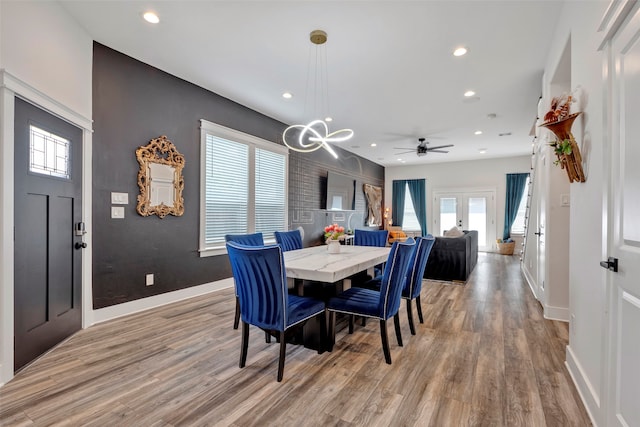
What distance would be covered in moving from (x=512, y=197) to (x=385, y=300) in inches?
332

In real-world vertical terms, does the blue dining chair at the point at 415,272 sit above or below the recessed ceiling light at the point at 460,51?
below

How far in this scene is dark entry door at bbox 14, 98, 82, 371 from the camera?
2.13 meters

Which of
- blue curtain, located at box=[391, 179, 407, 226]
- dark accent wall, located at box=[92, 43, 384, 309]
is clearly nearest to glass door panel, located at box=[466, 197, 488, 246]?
blue curtain, located at box=[391, 179, 407, 226]

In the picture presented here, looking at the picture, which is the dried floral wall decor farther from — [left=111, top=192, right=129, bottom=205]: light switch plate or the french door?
the french door

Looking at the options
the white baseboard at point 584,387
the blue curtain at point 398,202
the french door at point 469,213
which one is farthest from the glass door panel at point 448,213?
the white baseboard at point 584,387

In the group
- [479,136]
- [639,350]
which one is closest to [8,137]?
[639,350]

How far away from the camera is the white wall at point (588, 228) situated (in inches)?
62.7

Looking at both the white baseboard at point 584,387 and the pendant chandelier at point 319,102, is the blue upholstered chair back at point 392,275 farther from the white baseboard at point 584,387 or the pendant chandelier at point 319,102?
the pendant chandelier at point 319,102

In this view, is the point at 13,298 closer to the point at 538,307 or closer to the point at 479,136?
the point at 538,307

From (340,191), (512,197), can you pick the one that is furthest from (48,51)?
(512,197)

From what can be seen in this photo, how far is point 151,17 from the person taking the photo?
265 cm

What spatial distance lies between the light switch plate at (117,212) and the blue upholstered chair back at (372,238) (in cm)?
293

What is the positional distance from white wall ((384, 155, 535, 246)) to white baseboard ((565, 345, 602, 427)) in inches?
308

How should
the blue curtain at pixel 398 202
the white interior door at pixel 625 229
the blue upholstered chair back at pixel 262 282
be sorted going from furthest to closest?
the blue curtain at pixel 398 202, the blue upholstered chair back at pixel 262 282, the white interior door at pixel 625 229
